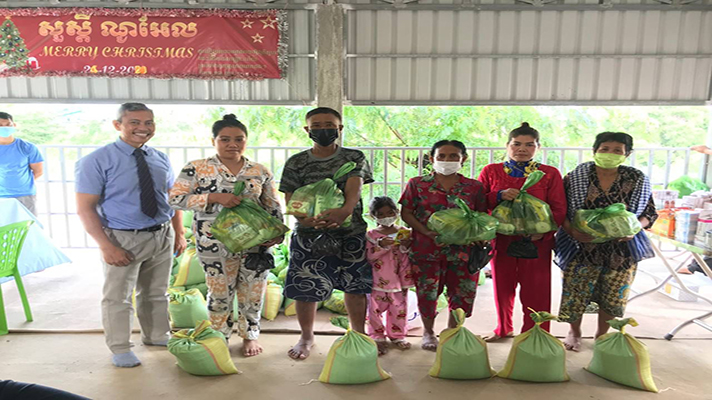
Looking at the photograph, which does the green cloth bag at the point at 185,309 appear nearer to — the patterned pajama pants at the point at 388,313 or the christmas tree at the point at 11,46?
the patterned pajama pants at the point at 388,313

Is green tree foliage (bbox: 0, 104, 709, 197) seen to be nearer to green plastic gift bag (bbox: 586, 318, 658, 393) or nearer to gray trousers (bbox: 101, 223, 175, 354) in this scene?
gray trousers (bbox: 101, 223, 175, 354)

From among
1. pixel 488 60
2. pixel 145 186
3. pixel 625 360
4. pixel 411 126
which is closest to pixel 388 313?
A: pixel 625 360

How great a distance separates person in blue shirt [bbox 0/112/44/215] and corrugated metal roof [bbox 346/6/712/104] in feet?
11.4

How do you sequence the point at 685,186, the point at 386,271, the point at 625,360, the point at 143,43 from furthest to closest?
the point at 685,186 < the point at 143,43 < the point at 386,271 < the point at 625,360

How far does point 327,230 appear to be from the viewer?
2.60 meters

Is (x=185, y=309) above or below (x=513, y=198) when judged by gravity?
below

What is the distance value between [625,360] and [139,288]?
295 cm

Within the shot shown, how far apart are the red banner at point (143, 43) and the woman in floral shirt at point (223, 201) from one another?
2.40 metres

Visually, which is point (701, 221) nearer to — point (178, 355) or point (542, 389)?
point (542, 389)

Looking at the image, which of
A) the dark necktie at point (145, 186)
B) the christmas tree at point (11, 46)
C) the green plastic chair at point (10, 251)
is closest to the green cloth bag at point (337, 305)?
the dark necktie at point (145, 186)

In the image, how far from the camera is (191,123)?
1094cm

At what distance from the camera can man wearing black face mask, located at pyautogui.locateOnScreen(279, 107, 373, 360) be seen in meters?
2.63

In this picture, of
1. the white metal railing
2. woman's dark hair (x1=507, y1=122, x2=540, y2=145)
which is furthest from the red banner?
woman's dark hair (x1=507, y1=122, x2=540, y2=145)

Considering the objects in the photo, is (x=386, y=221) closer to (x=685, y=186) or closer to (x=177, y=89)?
(x=177, y=89)
